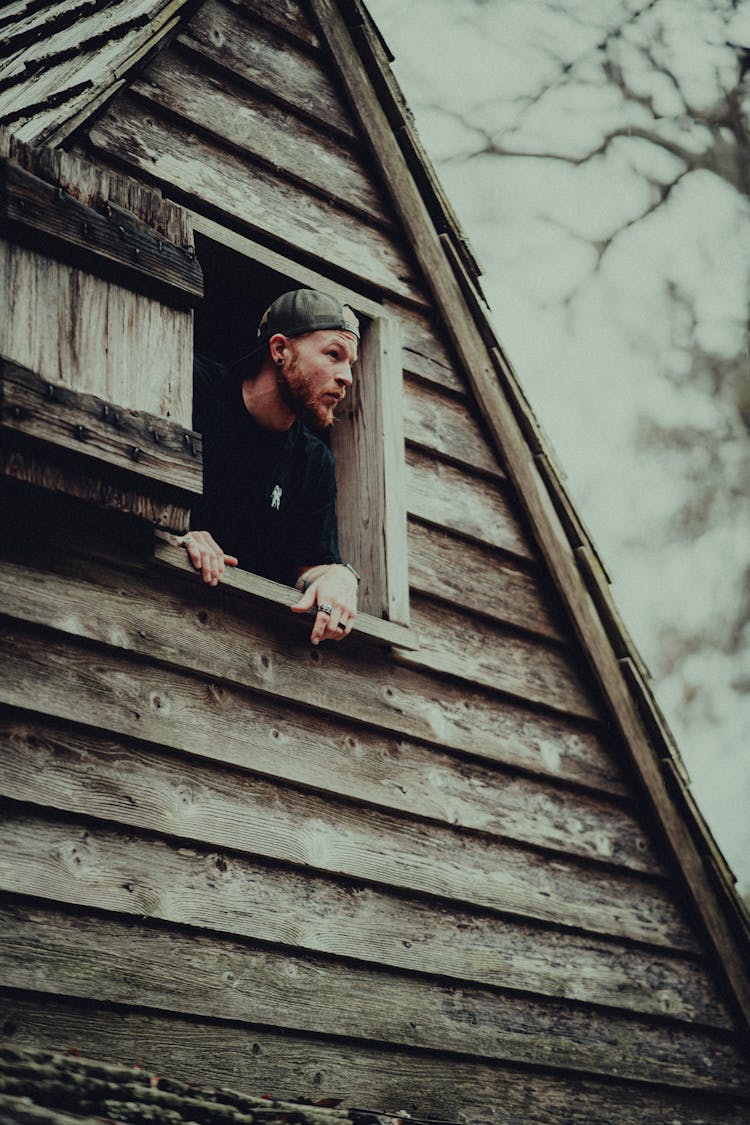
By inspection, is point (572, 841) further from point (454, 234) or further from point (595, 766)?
point (454, 234)

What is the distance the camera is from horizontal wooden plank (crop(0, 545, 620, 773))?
132 inches

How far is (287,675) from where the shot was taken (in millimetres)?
3867

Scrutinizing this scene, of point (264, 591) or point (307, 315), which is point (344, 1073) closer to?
point (264, 591)

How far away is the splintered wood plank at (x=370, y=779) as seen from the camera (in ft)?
10.5

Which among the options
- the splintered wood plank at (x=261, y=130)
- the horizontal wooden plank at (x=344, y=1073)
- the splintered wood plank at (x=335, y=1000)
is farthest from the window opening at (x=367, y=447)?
the horizontal wooden plank at (x=344, y=1073)

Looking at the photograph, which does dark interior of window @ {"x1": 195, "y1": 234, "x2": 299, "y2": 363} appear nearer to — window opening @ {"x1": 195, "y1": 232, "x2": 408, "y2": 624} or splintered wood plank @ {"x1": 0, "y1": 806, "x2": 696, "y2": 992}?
window opening @ {"x1": 195, "y1": 232, "x2": 408, "y2": 624}

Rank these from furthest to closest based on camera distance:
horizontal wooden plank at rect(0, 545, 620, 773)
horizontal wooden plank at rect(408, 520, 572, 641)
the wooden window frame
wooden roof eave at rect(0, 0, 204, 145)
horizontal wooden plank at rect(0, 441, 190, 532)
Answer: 1. horizontal wooden plank at rect(408, 520, 572, 641)
2. the wooden window frame
3. wooden roof eave at rect(0, 0, 204, 145)
4. horizontal wooden plank at rect(0, 545, 620, 773)
5. horizontal wooden plank at rect(0, 441, 190, 532)

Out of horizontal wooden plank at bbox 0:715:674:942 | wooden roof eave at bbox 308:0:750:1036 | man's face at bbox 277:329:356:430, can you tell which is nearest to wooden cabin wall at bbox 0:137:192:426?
man's face at bbox 277:329:356:430

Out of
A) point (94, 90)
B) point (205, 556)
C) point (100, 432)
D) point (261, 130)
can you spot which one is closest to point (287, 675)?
point (205, 556)

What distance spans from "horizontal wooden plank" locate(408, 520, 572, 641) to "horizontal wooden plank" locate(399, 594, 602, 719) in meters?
0.05

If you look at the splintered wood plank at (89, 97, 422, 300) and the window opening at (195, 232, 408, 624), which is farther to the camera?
the window opening at (195, 232, 408, 624)

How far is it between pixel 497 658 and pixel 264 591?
1.17 m

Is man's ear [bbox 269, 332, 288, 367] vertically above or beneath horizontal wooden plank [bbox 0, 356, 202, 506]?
above

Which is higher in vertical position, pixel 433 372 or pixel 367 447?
pixel 433 372
